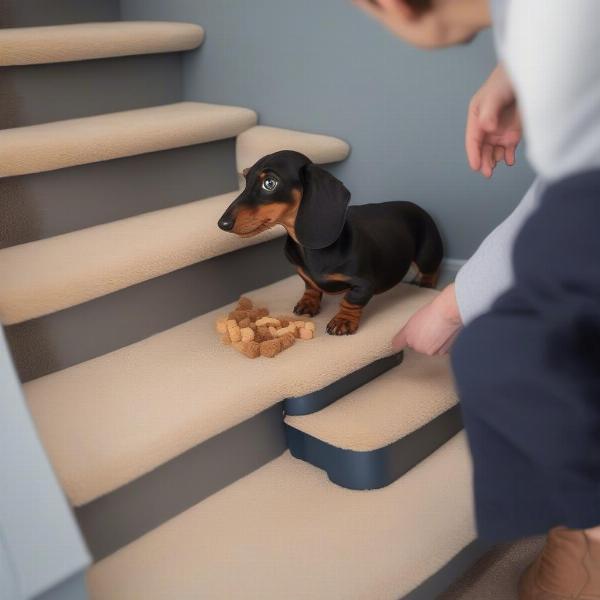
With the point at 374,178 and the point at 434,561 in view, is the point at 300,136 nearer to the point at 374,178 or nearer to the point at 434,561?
the point at 374,178

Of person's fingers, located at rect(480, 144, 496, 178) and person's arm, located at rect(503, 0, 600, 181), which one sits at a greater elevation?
person's arm, located at rect(503, 0, 600, 181)

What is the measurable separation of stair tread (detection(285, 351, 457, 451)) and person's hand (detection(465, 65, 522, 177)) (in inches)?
20.6

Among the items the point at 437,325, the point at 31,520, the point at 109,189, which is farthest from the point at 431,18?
the point at 109,189

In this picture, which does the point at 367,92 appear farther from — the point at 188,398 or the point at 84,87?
the point at 188,398

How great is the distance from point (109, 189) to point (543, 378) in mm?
1322

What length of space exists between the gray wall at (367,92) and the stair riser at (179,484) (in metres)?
0.67

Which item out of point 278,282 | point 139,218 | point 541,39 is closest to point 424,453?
point 278,282

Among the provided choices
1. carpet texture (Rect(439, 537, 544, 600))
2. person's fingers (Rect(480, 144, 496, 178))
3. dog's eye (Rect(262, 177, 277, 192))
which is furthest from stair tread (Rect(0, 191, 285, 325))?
carpet texture (Rect(439, 537, 544, 600))

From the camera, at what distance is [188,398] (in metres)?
1.23

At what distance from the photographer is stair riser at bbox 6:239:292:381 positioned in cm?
132

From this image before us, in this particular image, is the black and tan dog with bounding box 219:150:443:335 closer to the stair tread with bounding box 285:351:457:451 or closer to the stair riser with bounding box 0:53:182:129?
the stair tread with bounding box 285:351:457:451

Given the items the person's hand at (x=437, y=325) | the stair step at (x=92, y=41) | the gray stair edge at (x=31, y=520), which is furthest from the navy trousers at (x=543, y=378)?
the stair step at (x=92, y=41)

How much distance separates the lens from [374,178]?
5.94 feet

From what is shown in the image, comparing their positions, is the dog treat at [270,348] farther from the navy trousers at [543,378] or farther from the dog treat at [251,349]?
the navy trousers at [543,378]
